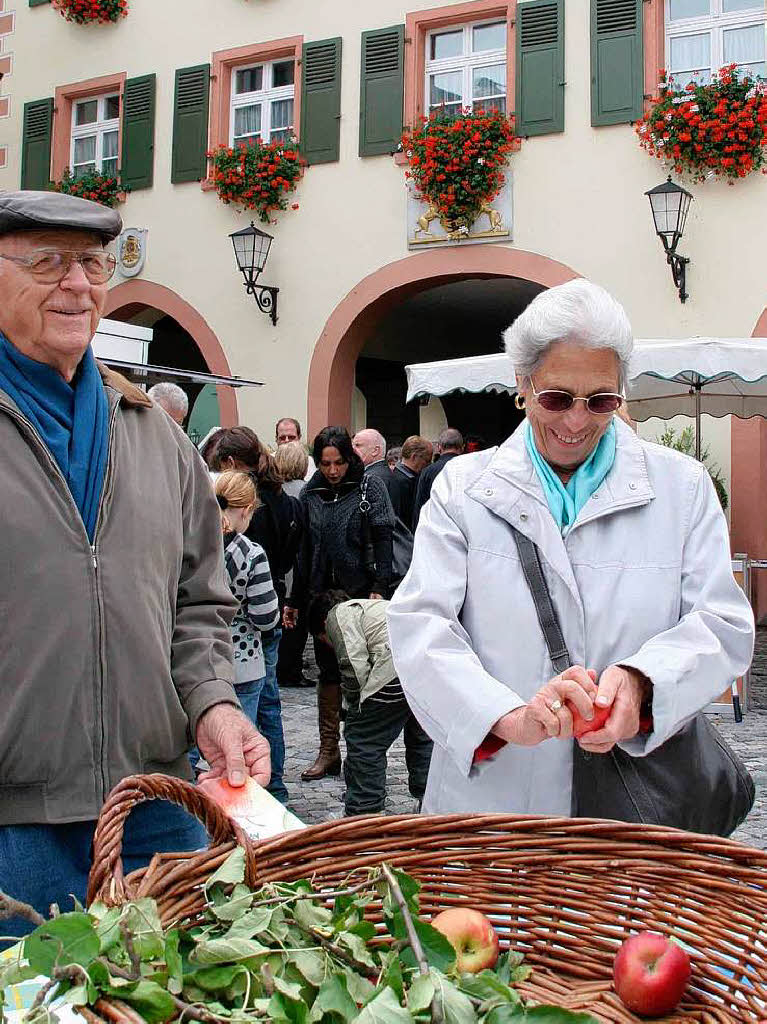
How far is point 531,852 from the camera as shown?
5.31ft

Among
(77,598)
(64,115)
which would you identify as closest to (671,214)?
(64,115)

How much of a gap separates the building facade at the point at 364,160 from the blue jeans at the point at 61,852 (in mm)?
9787

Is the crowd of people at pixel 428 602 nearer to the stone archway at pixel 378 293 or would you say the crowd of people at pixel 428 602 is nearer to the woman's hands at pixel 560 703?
the woman's hands at pixel 560 703

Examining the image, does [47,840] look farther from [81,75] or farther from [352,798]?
[81,75]

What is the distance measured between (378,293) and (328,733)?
7.33 metres

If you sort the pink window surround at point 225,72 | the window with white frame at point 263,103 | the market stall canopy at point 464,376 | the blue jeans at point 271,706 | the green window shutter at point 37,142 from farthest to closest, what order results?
the green window shutter at point 37,142, the window with white frame at point 263,103, the pink window surround at point 225,72, the market stall canopy at point 464,376, the blue jeans at point 271,706

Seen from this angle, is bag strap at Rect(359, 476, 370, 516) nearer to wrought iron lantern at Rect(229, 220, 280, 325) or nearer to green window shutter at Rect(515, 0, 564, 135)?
green window shutter at Rect(515, 0, 564, 135)

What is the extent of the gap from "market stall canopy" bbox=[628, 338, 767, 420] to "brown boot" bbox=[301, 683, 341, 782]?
2411mm

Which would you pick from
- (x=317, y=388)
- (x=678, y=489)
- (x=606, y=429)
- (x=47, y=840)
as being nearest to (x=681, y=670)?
(x=678, y=489)

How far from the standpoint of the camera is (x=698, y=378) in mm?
8383

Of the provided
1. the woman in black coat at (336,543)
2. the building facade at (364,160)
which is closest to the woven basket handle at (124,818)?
the woman in black coat at (336,543)

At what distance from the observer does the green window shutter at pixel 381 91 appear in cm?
1230

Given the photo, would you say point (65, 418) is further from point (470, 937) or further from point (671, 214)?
point (671, 214)

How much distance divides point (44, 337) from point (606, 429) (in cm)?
103
